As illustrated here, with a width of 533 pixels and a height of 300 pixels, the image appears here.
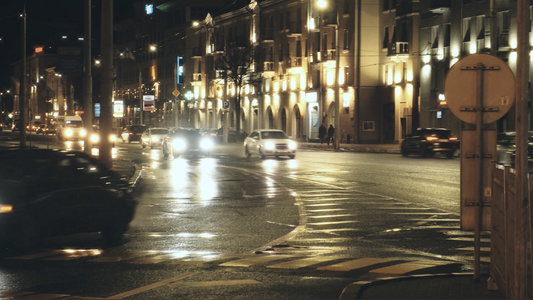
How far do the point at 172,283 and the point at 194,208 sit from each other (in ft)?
30.5

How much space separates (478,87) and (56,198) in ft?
21.9

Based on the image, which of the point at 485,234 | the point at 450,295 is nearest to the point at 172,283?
the point at 450,295

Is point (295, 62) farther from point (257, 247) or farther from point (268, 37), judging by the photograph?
point (257, 247)

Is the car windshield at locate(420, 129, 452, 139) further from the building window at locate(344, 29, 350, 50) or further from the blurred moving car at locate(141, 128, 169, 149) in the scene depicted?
the building window at locate(344, 29, 350, 50)

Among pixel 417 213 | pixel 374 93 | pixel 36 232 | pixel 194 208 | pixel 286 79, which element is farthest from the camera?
pixel 286 79

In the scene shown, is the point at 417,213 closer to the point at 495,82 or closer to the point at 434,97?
the point at 495,82

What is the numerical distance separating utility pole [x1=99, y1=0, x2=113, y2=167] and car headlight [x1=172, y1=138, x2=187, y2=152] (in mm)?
22041

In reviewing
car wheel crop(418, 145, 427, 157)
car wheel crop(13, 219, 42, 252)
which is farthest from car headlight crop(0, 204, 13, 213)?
car wheel crop(418, 145, 427, 157)

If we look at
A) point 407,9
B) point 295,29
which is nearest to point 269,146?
point 407,9

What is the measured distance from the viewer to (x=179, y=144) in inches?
1870

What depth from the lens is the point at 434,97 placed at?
205 feet

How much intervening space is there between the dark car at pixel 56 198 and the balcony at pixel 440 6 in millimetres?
49905

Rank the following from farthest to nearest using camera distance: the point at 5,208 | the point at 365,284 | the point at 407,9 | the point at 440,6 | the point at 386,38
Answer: the point at 386,38
the point at 407,9
the point at 440,6
the point at 5,208
the point at 365,284

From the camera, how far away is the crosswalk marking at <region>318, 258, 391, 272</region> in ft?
36.2
